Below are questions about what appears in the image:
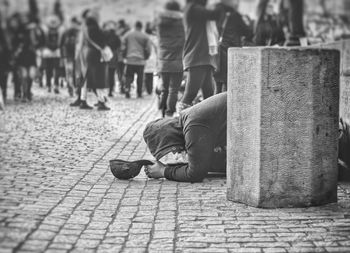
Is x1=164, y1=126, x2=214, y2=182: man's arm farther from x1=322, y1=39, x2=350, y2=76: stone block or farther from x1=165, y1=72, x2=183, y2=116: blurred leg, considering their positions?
x1=165, y1=72, x2=183, y2=116: blurred leg

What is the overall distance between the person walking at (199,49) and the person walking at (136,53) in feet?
29.7

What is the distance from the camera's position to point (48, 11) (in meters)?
50.6

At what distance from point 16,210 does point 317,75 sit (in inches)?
96.1

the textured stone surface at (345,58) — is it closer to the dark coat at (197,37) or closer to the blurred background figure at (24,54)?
the dark coat at (197,37)

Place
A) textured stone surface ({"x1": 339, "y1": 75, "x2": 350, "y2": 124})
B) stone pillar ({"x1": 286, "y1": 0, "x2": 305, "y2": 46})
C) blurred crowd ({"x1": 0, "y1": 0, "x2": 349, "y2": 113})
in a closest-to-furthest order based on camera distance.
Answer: textured stone surface ({"x1": 339, "y1": 75, "x2": 350, "y2": 124}), blurred crowd ({"x1": 0, "y1": 0, "x2": 349, "y2": 113}), stone pillar ({"x1": 286, "y1": 0, "x2": 305, "y2": 46})

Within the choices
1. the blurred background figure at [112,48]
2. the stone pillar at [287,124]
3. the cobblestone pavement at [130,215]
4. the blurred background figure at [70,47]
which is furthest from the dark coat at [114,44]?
the stone pillar at [287,124]

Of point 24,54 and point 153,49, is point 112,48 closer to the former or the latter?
point 153,49

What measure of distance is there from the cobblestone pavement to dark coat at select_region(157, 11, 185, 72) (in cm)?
378

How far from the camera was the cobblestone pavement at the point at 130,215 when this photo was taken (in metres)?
4.45

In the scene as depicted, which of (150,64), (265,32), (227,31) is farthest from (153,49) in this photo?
(227,31)

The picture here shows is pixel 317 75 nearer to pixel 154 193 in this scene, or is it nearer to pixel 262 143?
pixel 262 143

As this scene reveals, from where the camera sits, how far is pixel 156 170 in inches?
267

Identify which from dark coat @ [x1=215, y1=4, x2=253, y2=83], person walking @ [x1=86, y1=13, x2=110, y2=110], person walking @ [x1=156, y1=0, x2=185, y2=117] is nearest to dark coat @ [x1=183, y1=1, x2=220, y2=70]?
dark coat @ [x1=215, y1=4, x2=253, y2=83]

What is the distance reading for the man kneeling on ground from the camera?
654 cm
